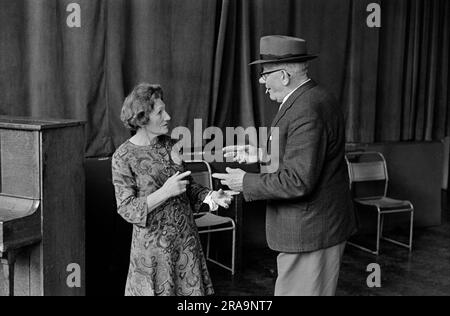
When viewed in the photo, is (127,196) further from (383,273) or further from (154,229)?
(383,273)

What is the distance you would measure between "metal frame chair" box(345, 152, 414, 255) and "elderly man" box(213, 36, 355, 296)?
2937 mm

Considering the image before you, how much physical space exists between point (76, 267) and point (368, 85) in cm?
357

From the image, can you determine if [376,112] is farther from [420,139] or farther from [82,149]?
[82,149]

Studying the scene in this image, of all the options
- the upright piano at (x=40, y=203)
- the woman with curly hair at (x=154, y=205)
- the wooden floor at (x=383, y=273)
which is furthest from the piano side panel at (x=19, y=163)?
the wooden floor at (x=383, y=273)

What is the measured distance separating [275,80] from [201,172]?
2.31m

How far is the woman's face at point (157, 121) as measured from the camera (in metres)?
3.10

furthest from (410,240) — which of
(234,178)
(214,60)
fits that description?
(234,178)

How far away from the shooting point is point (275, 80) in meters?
2.85

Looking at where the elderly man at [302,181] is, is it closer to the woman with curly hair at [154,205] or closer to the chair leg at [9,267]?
the woman with curly hair at [154,205]

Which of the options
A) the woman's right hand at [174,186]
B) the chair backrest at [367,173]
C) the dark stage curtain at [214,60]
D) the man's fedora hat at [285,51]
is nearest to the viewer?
the man's fedora hat at [285,51]

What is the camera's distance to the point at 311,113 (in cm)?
273

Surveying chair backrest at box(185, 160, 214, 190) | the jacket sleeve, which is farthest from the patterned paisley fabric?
chair backrest at box(185, 160, 214, 190)

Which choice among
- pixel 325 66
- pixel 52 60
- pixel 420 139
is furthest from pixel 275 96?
pixel 420 139

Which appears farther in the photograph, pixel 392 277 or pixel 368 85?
pixel 368 85
